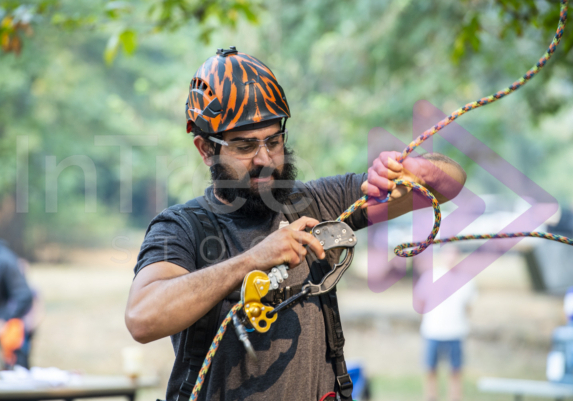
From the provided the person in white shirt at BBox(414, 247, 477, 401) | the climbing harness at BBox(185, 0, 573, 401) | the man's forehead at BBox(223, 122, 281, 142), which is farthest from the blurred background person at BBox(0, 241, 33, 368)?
the person in white shirt at BBox(414, 247, 477, 401)

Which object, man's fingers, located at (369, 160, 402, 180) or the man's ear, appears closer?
man's fingers, located at (369, 160, 402, 180)

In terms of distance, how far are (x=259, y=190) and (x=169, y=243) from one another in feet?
1.55

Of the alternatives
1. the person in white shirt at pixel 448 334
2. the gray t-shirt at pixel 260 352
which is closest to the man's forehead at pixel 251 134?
the gray t-shirt at pixel 260 352

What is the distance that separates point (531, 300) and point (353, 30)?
427 inches

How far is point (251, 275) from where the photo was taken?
1785 millimetres

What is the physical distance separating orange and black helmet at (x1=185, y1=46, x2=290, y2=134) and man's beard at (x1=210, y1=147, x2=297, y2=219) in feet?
0.68

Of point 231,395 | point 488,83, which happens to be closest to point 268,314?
point 231,395

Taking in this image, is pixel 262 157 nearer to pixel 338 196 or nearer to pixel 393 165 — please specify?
pixel 338 196

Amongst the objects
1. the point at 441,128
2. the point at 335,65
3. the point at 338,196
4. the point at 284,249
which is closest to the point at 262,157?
the point at 338,196

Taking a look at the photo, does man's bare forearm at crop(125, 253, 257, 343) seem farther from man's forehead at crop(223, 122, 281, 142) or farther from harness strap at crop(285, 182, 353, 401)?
man's forehead at crop(223, 122, 281, 142)

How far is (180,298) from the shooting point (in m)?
1.79

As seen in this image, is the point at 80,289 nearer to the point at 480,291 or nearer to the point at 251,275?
the point at 480,291

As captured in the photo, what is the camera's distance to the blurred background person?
5.96 m

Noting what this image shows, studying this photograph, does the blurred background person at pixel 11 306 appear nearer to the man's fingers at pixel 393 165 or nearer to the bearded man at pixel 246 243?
the bearded man at pixel 246 243
